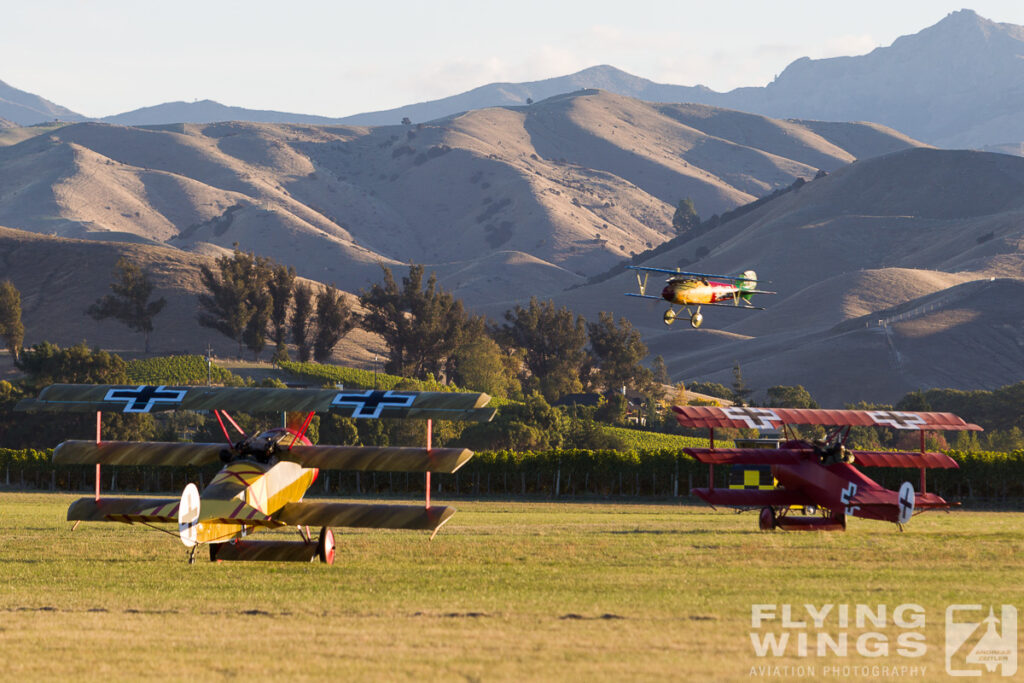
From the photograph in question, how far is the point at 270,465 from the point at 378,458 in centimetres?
223

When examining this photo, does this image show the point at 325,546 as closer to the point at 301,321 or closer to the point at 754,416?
the point at 754,416

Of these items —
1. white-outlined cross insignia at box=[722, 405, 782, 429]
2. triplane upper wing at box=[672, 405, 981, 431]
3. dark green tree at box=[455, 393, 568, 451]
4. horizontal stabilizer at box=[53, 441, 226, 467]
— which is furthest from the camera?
dark green tree at box=[455, 393, 568, 451]

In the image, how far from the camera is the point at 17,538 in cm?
2533

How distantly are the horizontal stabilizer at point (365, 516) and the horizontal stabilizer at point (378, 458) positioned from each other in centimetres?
77

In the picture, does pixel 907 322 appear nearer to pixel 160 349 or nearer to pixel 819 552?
pixel 160 349

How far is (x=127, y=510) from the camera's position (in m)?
20.4

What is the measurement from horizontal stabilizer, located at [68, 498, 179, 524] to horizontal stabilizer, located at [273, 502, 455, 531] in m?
2.08

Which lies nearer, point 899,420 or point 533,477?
point 899,420

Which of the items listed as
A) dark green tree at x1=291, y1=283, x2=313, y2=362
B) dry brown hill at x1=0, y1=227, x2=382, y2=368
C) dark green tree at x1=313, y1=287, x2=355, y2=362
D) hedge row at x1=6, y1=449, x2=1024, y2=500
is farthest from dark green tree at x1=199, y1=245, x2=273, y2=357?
hedge row at x1=6, y1=449, x2=1024, y2=500

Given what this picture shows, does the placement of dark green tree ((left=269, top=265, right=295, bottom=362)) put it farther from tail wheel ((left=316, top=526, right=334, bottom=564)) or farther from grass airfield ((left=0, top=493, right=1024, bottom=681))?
tail wheel ((left=316, top=526, right=334, bottom=564))

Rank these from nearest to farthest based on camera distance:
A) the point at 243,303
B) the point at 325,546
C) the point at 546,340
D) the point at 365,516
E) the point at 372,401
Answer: the point at 365,516 → the point at 325,546 → the point at 372,401 → the point at 243,303 → the point at 546,340

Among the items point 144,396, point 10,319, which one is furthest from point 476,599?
point 10,319

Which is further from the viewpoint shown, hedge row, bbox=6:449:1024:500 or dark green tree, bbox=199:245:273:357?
dark green tree, bbox=199:245:273:357
